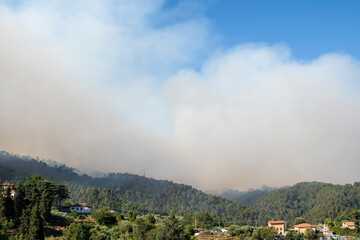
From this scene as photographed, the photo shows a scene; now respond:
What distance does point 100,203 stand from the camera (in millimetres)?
156250

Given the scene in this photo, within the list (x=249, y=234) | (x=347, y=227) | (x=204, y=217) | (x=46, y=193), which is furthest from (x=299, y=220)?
(x=46, y=193)

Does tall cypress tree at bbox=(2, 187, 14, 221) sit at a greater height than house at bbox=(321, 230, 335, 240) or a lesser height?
greater

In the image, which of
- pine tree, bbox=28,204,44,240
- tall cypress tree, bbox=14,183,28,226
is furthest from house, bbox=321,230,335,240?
tall cypress tree, bbox=14,183,28,226

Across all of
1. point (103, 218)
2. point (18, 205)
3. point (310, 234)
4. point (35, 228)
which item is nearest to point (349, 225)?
point (310, 234)

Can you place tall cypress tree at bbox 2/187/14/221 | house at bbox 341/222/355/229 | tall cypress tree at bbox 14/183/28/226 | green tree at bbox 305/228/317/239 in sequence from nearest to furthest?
tall cypress tree at bbox 14/183/28/226
tall cypress tree at bbox 2/187/14/221
green tree at bbox 305/228/317/239
house at bbox 341/222/355/229

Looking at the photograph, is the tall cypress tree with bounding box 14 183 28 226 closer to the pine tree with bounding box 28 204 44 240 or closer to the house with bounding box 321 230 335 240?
the pine tree with bounding box 28 204 44 240

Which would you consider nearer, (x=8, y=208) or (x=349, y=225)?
(x=8, y=208)

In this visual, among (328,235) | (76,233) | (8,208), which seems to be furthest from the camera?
(328,235)

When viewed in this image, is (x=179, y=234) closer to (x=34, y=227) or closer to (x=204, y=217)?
(x=34, y=227)

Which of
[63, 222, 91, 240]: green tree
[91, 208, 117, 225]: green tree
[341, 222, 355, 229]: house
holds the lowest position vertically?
[63, 222, 91, 240]: green tree

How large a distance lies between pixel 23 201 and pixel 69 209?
35.2m

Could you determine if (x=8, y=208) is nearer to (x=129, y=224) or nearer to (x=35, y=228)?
(x=35, y=228)

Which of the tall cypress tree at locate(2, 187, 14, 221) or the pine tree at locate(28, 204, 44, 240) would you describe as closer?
the pine tree at locate(28, 204, 44, 240)

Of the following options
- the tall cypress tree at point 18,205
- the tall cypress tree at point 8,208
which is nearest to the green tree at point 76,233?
the tall cypress tree at point 18,205
